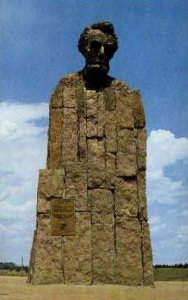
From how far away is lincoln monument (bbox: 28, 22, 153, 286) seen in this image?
400 inches

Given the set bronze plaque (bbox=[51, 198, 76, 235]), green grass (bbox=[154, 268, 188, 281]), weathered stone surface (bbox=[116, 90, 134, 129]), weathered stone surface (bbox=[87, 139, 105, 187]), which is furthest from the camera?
green grass (bbox=[154, 268, 188, 281])

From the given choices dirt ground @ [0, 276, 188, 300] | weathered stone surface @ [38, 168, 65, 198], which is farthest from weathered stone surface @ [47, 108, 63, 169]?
dirt ground @ [0, 276, 188, 300]

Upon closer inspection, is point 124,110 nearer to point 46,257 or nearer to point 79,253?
point 79,253

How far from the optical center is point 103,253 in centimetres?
1025

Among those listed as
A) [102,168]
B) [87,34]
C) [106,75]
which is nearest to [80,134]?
[102,168]

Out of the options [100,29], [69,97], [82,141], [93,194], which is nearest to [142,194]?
[93,194]

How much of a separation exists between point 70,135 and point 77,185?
1.29 metres

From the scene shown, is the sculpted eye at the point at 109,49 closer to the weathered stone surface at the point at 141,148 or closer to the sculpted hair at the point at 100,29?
the sculpted hair at the point at 100,29

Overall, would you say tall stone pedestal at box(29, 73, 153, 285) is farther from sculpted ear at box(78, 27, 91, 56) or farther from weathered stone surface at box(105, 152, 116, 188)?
sculpted ear at box(78, 27, 91, 56)

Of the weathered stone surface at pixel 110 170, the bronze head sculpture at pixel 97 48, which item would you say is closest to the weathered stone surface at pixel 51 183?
the weathered stone surface at pixel 110 170

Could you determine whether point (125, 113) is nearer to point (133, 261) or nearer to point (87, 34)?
point (87, 34)

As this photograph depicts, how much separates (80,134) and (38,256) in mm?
2866

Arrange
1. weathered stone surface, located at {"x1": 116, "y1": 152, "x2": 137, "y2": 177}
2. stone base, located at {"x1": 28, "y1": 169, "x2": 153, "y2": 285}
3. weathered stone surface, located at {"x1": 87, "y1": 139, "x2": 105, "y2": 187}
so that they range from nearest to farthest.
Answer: stone base, located at {"x1": 28, "y1": 169, "x2": 153, "y2": 285} < weathered stone surface, located at {"x1": 87, "y1": 139, "x2": 105, "y2": 187} < weathered stone surface, located at {"x1": 116, "y1": 152, "x2": 137, "y2": 177}

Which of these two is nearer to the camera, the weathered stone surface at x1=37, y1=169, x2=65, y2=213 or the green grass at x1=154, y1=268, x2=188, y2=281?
the weathered stone surface at x1=37, y1=169, x2=65, y2=213
